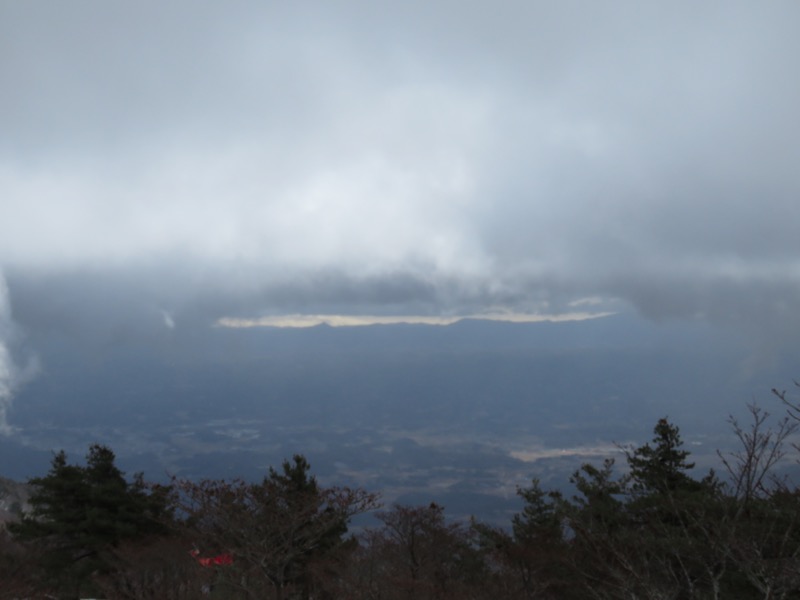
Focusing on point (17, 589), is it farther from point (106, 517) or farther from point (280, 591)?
point (106, 517)

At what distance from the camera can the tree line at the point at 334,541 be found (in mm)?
15388

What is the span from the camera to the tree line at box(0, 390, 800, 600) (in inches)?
606

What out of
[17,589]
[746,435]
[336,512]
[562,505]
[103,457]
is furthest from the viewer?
[103,457]

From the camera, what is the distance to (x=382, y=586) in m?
18.2

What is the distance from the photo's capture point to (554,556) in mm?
19906

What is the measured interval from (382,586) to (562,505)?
24.5 ft

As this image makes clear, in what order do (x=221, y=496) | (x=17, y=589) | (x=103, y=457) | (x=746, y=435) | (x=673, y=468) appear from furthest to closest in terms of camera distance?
Result: (x=103, y=457) → (x=673, y=468) → (x=221, y=496) → (x=17, y=589) → (x=746, y=435)

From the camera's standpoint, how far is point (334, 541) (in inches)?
1038

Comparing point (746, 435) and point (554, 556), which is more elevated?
point (746, 435)

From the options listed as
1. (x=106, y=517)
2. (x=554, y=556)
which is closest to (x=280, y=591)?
(x=554, y=556)

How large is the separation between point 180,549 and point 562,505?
14.5 metres

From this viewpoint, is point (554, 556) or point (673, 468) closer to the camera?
point (554, 556)

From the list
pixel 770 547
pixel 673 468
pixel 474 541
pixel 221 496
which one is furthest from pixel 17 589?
pixel 673 468

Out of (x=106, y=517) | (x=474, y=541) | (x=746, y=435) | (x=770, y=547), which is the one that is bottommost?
(x=474, y=541)
